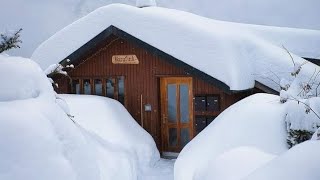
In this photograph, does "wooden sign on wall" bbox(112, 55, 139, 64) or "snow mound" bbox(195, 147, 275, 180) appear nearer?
"snow mound" bbox(195, 147, 275, 180)

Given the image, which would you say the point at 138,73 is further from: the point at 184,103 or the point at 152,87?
the point at 184,103

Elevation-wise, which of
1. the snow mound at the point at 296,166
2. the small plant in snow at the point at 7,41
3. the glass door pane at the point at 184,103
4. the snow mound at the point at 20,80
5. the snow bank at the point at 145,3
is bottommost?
the glass door pane at the point at 184,103

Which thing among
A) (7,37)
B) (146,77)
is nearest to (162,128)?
(146,77)

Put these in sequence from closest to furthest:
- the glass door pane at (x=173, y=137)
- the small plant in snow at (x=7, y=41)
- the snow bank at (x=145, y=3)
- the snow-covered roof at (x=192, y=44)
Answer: the small plant in snow at (x=7, y=41)
the snow-covered roof at (x=192, y=44)
the glass door pane at (x=173, y=137)
the snow bank at (x=145, y=3)

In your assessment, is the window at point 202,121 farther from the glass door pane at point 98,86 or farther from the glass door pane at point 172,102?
the glass door pane at point 98,86

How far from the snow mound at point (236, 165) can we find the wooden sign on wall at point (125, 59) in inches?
259

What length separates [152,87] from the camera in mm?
10812

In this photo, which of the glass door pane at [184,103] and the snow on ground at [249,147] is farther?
the glass door pane at [184,103]

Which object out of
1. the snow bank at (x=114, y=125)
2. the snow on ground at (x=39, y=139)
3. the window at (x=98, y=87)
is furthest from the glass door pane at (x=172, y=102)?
the snow on ground at (x=39, y=139)

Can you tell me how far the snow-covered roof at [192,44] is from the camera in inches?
376

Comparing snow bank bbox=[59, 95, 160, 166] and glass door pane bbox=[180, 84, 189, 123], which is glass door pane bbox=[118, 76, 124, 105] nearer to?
snow bank bbox=[59, 95, 160, 166]

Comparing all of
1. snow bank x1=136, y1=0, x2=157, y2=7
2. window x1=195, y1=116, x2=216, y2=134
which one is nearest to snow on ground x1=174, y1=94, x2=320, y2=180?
window x1=195, y1=116, x2=216, y2=134

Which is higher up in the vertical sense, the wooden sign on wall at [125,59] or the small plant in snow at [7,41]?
the small plant in snow at [7,41]

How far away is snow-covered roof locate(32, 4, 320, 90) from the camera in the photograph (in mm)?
9547
